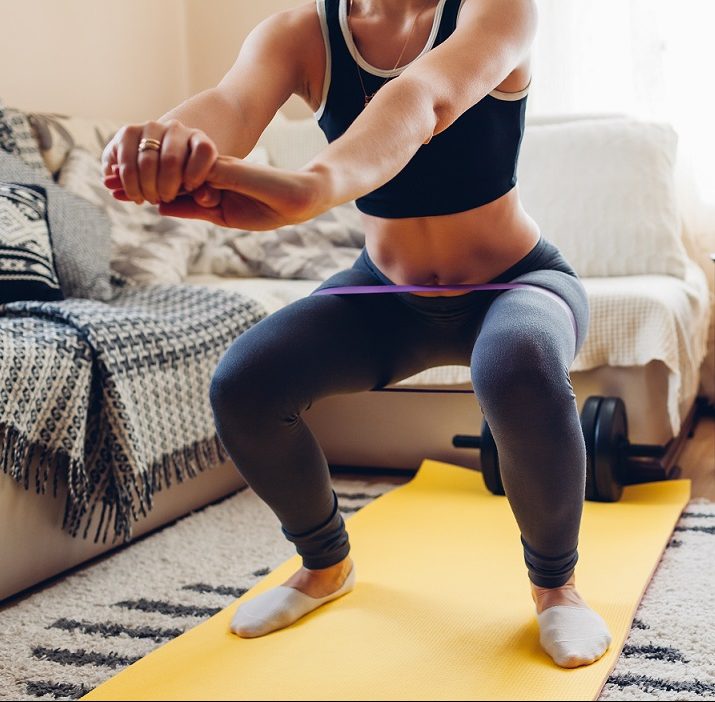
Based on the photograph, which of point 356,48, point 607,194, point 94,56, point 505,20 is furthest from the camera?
point 94,56

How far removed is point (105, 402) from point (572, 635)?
3.18ft

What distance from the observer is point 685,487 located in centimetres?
Result: 213

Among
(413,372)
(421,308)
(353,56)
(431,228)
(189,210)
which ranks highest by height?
(353,56)

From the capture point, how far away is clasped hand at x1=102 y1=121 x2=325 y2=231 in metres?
0.82

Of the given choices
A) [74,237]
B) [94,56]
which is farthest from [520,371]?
[94,56]

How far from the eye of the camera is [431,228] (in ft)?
4.71

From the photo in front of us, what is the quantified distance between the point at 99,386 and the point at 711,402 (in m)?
2.03

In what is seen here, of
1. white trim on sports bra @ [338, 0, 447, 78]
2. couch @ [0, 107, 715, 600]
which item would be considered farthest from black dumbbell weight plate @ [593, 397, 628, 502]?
white trim on sports bra @ [338, 0, 447, 78]

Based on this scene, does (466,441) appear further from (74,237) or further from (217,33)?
(217,33)

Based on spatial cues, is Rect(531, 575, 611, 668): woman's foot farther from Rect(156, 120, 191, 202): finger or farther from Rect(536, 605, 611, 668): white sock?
Rect(156, 120, 191, 202): finger

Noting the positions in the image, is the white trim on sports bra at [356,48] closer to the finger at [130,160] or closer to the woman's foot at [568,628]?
the finger at [130,160]

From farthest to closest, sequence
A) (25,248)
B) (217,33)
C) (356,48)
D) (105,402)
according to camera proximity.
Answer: (217,33), (25,248), (105,402), (356,48)

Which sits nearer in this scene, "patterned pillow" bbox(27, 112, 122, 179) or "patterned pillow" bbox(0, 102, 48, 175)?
"patterned pillow" bbox(0, 102, 48, 175)

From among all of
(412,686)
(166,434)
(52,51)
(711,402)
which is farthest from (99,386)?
(711,402)
